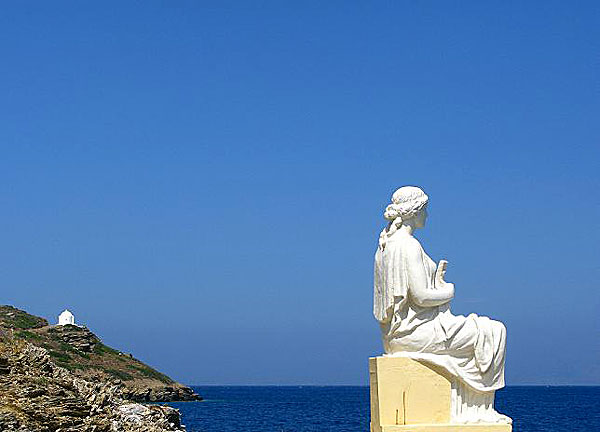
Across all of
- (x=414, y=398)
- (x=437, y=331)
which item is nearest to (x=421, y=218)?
(x=437, y=331)

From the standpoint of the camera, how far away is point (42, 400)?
16109 mm

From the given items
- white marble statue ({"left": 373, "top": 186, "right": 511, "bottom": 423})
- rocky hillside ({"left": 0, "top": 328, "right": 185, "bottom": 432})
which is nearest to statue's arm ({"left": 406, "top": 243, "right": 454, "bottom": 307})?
white marble statue ({"left": 373, "top": 186, "right": 511, "bottom": 423})

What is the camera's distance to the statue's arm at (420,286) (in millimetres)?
12469

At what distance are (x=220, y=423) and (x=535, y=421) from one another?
67.3 feet

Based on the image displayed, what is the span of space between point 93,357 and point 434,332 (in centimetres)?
8087

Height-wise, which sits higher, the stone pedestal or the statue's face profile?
the statue's face profile

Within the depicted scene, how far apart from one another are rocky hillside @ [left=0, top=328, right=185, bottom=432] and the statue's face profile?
6.01 meters

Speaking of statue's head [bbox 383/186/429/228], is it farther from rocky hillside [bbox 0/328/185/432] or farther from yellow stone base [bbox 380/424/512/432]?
rocky hillside [bbox 0/328/185/432]

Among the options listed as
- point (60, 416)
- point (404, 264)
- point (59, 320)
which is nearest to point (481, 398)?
point (404, 264)

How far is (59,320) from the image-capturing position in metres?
94.1

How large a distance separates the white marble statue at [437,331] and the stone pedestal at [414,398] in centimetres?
11

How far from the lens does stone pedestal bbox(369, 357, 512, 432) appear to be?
40.6 feet

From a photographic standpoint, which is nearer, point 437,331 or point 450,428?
point 450,428

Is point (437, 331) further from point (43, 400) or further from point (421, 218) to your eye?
point (43, 400)
